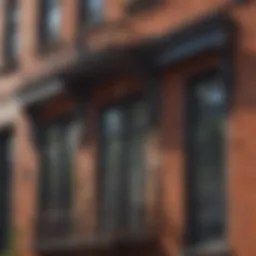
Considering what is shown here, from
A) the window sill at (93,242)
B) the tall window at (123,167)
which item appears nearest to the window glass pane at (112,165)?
the tall window at (123,167)

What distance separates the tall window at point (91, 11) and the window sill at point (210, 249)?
5.47 meters

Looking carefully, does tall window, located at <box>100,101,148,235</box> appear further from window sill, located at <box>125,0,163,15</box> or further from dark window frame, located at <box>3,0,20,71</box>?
dark window frame, located at <box>3,0,20,71</box>

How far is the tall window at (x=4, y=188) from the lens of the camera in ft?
83.5

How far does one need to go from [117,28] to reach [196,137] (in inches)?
122

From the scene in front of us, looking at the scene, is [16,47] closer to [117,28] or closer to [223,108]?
[117,28]

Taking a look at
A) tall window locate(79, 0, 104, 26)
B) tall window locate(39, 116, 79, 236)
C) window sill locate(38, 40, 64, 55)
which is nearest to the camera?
tall window locate(79, 0, 104, 26)

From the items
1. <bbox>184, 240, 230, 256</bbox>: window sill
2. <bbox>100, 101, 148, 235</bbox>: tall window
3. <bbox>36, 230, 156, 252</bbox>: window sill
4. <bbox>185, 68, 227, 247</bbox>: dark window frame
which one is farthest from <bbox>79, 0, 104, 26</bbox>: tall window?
<bbox>184, 240, 230, 256</bbox>: window sill

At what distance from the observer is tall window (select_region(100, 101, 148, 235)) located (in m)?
20.4

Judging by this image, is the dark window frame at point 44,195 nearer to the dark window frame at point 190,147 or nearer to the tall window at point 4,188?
the tall window at point 4,188

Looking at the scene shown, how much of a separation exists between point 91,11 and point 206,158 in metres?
5.10

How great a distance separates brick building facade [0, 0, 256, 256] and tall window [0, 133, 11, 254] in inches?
14.3

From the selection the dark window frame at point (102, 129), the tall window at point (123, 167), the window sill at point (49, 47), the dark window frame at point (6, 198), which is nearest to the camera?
the tall window at point (123, 167)

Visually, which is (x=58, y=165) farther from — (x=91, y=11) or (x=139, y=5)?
(x=139, y=5)

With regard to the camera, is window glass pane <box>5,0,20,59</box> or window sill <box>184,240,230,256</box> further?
window glass pane <box>5,0,20,59</box>
